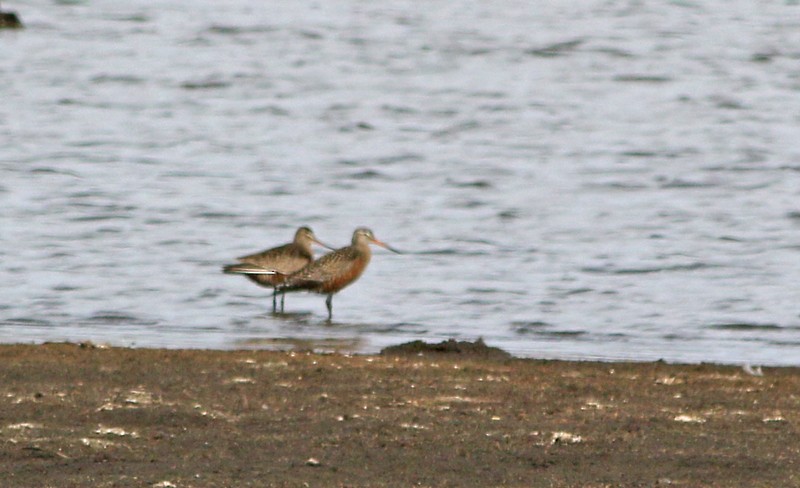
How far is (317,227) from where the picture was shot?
50.9 feet

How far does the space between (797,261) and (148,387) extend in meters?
7.39

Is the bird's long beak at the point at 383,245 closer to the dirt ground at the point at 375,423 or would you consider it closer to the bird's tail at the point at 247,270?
the bird's tail at the point at 247,270

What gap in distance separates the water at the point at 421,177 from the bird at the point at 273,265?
18cm

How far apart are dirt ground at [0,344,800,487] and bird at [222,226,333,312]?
12.0 feet

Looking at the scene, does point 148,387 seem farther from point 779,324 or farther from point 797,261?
point 797,261

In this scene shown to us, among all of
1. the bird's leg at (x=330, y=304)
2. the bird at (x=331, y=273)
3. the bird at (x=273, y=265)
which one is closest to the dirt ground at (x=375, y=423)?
the bird's leg at (x=330, y=304)

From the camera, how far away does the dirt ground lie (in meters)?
6.18

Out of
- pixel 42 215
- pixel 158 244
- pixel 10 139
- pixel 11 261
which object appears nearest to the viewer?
pixel 11 261

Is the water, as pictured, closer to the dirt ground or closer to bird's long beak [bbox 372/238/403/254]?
bird's long beak [bbox 372/238/403/254]

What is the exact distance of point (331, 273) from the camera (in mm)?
11969

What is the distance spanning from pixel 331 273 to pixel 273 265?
0.53 metres

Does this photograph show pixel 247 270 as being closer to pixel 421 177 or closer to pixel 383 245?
pixel 383 245

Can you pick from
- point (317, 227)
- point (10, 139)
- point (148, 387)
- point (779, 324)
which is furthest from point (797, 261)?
point (10, 139)

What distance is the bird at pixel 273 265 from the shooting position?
12.2 m
